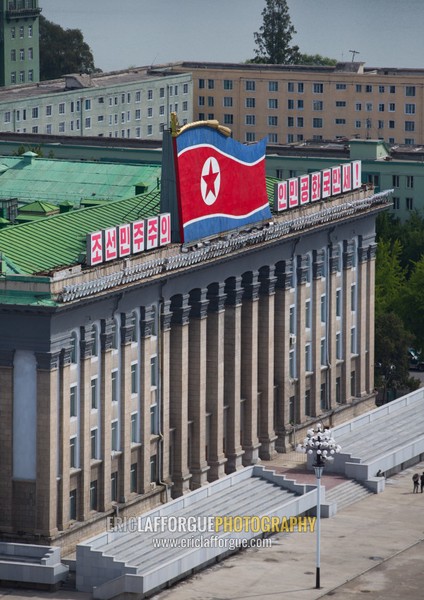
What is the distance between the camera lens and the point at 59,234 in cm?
12781

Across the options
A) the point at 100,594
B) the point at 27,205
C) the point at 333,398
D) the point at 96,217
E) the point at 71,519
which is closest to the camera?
the point at 100,594

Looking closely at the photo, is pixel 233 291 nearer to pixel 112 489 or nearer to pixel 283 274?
pixel 283 274

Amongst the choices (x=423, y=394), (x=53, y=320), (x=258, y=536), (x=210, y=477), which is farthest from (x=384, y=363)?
(x=53, y=320)

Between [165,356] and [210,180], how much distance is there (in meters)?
10.7

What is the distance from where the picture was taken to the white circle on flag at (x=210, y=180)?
13100cm

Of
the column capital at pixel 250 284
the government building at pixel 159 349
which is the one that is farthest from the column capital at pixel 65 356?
the column capital at pixel 250 284

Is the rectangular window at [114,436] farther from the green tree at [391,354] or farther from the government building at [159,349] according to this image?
the green tree at [391,354]

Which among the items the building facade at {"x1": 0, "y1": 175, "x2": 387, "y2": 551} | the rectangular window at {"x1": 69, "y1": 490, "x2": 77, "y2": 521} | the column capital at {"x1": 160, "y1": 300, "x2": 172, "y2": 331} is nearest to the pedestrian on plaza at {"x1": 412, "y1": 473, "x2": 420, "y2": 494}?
the building facade at {"x1": 0, "y1": 175, "x2": 387, "y2": 551}

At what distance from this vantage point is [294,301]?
486 ft

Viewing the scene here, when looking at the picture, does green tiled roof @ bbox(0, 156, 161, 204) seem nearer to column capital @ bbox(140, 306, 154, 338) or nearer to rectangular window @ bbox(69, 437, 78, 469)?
column capital @ bbox(140, 306, 154, 338)

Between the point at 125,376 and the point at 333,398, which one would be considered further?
the point at 333,398

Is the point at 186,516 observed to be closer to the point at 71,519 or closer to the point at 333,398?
the point at 71,519

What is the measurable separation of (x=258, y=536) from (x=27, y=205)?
3010 centimetres

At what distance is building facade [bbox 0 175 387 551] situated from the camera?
118250 mm
